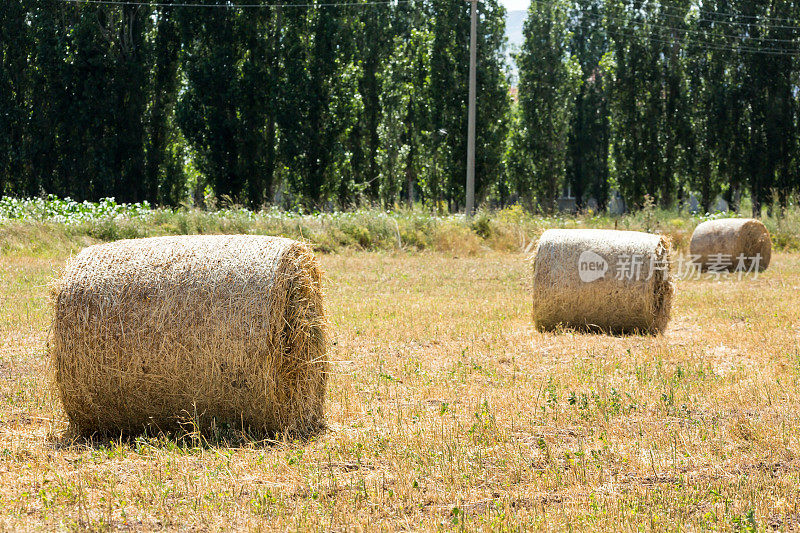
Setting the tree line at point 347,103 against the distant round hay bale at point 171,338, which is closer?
the distant round hay bale at point 171,338

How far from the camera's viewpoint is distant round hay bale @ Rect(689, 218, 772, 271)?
1781 cm

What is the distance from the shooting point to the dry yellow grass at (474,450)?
4441 mm

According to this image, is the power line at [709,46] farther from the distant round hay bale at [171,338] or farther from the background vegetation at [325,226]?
the distant round hay bale at [171,338]

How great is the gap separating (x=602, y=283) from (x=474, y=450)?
5.15 metres

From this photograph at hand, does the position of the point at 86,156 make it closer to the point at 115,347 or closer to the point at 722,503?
the point at 115,347

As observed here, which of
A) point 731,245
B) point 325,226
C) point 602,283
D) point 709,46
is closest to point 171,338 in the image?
point 602,283

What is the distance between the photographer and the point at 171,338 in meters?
5.56

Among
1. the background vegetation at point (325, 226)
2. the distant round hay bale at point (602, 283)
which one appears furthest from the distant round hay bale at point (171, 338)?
the background vegetation at point (325, 226)

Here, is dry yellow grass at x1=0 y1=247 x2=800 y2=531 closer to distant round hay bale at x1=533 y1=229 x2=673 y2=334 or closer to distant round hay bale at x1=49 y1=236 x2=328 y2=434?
distant round hay bale at x1=49 y1=236 x2=328 y2=434

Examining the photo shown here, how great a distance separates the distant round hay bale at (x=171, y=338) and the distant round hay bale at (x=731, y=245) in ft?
46.4

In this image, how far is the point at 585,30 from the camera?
159ft

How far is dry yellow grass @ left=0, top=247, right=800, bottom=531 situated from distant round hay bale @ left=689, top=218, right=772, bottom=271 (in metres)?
8.30

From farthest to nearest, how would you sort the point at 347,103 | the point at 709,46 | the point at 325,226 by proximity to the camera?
the point at 709,46 → the point at 347,103 → the point at 325,226

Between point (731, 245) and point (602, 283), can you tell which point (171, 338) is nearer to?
point (602, 283)
